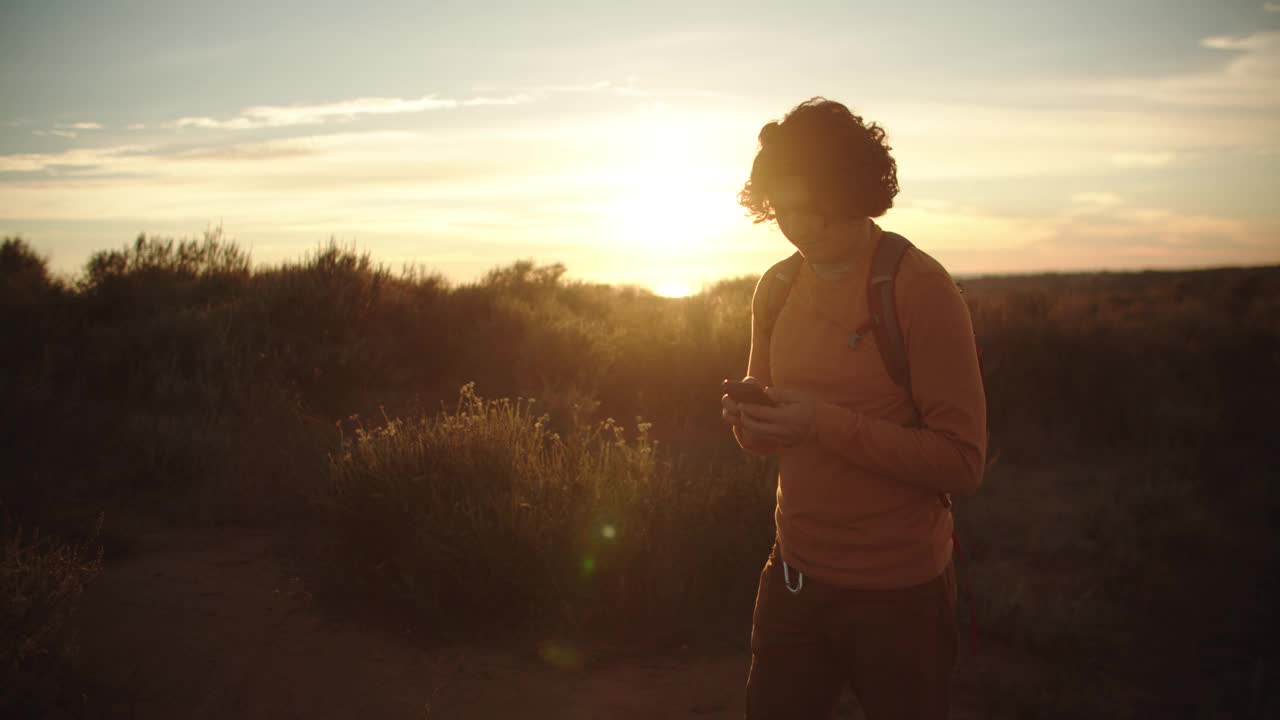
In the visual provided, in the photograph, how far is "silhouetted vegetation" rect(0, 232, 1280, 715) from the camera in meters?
5.01

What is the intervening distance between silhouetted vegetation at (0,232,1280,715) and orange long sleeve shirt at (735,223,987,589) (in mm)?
3041

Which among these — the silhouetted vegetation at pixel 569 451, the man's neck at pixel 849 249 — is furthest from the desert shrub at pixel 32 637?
the man's neck at pixel 849 249

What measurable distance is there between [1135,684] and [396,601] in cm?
465

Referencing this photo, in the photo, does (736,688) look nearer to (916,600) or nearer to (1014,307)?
(916,600)

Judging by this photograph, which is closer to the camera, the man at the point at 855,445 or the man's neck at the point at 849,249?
the man at the point at 855,445

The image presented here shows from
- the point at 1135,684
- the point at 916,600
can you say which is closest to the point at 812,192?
the point at 916,600

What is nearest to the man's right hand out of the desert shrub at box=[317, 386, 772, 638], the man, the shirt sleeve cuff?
the man

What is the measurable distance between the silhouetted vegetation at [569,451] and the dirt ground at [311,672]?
287 mm

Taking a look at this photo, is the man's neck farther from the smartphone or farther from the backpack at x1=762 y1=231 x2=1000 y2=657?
the smartphone

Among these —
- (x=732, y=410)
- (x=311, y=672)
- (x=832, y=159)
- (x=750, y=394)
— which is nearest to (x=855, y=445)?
(x=750, y=394)

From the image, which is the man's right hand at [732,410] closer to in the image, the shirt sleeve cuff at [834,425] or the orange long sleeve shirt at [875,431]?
the orange long sleeve shirt at [875,431]

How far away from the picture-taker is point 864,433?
1.86m

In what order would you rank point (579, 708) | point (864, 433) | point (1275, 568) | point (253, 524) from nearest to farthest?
point (864, 433)
point (579, 708)
point (253, 524)
point (1275, 568)

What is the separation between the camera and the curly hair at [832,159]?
1967 mm
